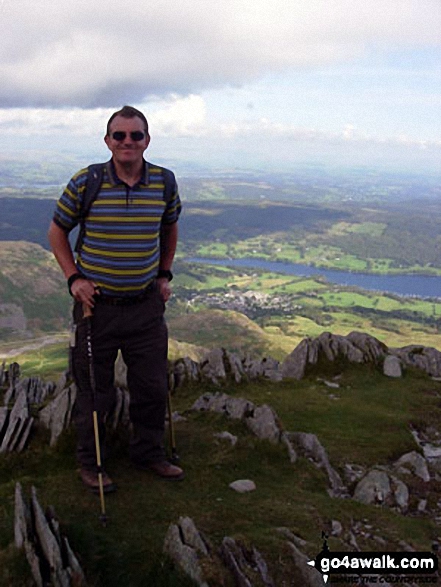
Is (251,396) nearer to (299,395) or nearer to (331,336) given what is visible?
(299,395)

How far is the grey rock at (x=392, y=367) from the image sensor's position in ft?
112

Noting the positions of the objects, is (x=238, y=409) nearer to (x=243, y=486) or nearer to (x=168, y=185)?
(x=243, y=486)

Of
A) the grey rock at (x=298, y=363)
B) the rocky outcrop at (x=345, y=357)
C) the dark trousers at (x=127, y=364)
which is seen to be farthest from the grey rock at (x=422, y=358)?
the dark trousers at (x=127, y=364)

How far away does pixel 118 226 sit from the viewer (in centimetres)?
1009

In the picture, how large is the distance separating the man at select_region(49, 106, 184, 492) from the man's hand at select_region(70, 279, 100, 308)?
0.02 meters

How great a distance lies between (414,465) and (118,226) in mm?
13723

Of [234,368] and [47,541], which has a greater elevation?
[47,541]

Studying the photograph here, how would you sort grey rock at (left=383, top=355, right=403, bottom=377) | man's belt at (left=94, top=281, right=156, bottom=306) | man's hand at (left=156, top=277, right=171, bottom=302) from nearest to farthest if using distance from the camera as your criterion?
man's belt at (left=94, top=281, right=156, bottom=306) < man's hand at (left=156, top=277, right=171, bottom=302) < grey rock at (left=383, top=355, right=403, bottom=377)

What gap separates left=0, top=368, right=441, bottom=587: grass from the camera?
8289 mm

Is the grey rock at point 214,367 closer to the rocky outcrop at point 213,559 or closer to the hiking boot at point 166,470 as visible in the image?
the hiking boot at point 166,470

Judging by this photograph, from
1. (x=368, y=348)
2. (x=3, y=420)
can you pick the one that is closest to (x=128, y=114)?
(x=3, y=420)

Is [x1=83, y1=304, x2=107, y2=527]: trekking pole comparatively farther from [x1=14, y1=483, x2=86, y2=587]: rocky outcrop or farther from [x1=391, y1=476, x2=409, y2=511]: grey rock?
[x1=391, y1=476, x2=409, y2=511]: grey rock

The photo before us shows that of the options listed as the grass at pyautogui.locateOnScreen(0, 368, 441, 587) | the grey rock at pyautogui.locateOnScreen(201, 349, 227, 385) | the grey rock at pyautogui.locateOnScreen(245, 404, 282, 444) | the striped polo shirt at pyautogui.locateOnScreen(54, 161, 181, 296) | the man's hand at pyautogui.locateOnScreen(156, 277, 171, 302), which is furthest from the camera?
the grey rock at pyautogui.locateOnScreen(201, 349, 227, 385)

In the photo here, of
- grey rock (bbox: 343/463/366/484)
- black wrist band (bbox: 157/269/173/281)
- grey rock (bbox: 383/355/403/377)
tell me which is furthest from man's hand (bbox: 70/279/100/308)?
grey rock (bbox: 383/355/403/377)
